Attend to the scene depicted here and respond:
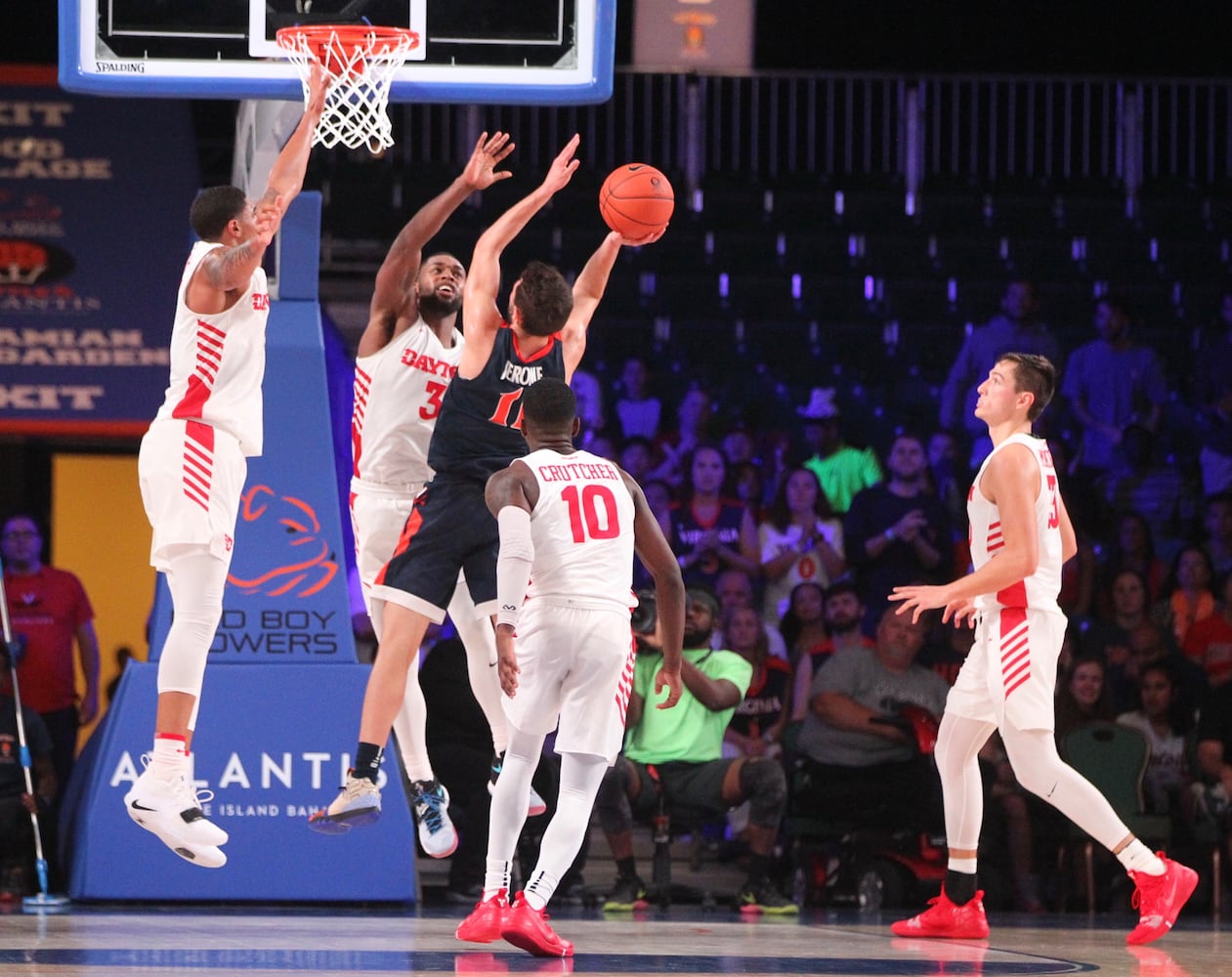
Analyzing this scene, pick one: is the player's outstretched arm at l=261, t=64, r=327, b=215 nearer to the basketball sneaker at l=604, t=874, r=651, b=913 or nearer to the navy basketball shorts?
the navy basketball shorts

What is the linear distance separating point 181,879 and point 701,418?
235 inches

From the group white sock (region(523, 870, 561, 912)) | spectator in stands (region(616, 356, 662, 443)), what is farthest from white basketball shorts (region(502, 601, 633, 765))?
spectator in stands (region(616, 356, 662, 443))

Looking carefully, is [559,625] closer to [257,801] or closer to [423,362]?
[423,362]

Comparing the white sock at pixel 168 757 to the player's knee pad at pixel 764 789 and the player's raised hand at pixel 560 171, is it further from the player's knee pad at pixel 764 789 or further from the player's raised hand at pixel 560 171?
the player's knee pad at pixel 764 789

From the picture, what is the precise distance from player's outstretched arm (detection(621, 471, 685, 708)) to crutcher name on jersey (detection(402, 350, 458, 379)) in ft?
4.16

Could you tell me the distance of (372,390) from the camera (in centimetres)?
826

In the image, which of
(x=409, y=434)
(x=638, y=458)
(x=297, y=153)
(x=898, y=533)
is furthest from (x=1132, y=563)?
(x=297, y=153)

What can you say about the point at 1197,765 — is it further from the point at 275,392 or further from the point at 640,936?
the point at 275,392

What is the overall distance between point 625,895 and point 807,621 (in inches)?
91.2

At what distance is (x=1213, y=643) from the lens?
11766 mm

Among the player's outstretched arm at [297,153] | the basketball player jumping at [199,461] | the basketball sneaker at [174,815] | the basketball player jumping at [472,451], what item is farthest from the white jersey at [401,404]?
the basketball sneaker at [174,815]

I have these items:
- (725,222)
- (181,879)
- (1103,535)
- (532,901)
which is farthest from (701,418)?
(532,901)

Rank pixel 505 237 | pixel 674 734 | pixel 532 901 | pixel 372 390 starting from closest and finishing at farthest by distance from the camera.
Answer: pixel 532 901
pixel 505 237
pixel 372 390
pixel 674 734

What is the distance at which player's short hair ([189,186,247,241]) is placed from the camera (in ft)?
24.9
